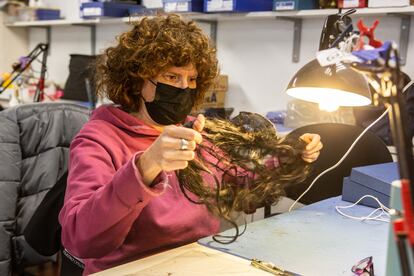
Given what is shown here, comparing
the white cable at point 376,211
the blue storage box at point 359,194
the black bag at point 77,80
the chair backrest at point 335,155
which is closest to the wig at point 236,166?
the white cable at point 376,211

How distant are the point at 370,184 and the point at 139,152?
3.13 ft

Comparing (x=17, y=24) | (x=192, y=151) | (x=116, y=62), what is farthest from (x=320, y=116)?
(x=17, y=24)

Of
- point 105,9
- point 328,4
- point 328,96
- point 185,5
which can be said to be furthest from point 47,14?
point 328,96

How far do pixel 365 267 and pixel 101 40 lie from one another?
3743 millimetres

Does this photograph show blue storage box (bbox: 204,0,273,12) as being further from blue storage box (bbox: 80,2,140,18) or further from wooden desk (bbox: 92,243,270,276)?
wooden desk (bbox: 92,243,270,276)

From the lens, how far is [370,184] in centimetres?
170

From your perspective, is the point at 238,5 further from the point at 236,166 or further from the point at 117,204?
the point at 117,204

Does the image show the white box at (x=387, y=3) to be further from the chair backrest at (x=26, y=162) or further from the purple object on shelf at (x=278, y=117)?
the chair backrest at (x=26, y=162)

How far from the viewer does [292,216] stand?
1.56 m

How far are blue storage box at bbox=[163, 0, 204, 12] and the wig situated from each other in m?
1.99

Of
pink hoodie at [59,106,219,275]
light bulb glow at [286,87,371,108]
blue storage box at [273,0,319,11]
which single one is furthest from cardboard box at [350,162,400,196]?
blue storage box at [273,0,319,11]

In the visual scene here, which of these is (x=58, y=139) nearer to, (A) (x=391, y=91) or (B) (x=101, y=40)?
(A) (x=391, y=91)

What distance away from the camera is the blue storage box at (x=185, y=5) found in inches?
125

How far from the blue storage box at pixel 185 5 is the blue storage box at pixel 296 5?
559 millimetres
